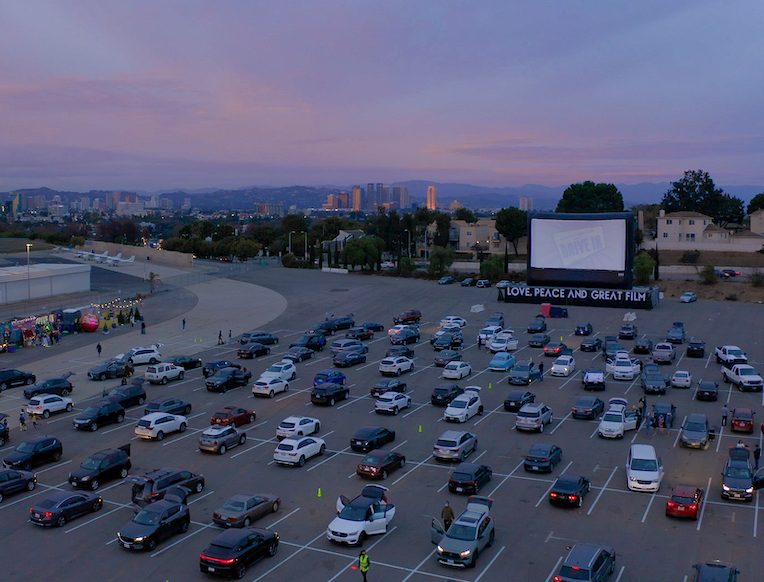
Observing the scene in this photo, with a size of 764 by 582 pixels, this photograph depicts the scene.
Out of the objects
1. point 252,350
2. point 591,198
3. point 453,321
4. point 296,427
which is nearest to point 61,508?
point 296,427

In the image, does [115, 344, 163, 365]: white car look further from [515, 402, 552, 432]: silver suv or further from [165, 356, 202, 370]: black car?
[515, 402, 552, 432]: silver suv

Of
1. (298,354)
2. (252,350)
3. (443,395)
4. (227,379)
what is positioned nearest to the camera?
(443,395)

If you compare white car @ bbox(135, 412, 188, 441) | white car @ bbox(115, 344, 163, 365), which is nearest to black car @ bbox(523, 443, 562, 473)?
white car @ bbox(135, 412, 188, 441)

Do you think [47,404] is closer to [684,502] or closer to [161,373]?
[161,373]

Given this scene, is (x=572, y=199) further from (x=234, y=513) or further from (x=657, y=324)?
(x=234, y=513)

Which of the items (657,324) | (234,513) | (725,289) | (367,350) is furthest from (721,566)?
(725,289)

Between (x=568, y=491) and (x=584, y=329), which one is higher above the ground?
(x=568, y=491)
